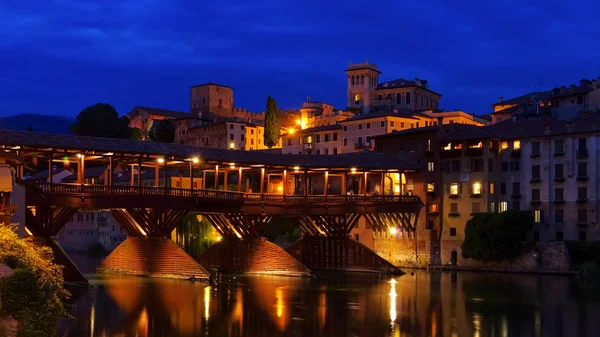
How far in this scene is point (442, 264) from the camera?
2876 inches

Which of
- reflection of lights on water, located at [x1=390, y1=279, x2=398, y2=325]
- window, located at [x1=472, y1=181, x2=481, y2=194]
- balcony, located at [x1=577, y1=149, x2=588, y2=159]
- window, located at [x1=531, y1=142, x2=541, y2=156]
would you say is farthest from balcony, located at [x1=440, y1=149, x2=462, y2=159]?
reflection of lights on water, located at [x1=390, y1=279, x2=398, y2=325]

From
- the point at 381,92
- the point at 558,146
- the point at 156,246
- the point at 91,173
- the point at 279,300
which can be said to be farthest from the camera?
the point at 381,92

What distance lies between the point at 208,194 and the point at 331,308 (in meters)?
18.4

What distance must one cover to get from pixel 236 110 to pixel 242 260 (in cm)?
11604

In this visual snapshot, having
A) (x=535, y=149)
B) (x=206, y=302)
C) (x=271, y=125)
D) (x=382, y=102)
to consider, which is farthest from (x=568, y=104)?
(x=206, y=302)

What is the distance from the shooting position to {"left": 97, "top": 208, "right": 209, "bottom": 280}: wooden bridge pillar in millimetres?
56188

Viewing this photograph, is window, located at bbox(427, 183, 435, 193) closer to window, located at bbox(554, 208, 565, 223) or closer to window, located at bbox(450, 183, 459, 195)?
window, located at bbox(450, 183, 459, 195)

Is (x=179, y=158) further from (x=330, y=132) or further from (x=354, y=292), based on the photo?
(x=330, y=132)

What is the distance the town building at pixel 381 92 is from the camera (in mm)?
141950

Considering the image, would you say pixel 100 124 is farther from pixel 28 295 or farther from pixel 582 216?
pixel 28 295

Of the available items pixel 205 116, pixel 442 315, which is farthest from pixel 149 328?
pixel 205 116

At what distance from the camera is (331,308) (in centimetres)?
4541

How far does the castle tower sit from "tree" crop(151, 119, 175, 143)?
116 ft

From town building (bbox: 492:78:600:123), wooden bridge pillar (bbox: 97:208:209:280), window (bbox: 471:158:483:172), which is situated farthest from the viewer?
town building (bbox: 492:78:600:123)
